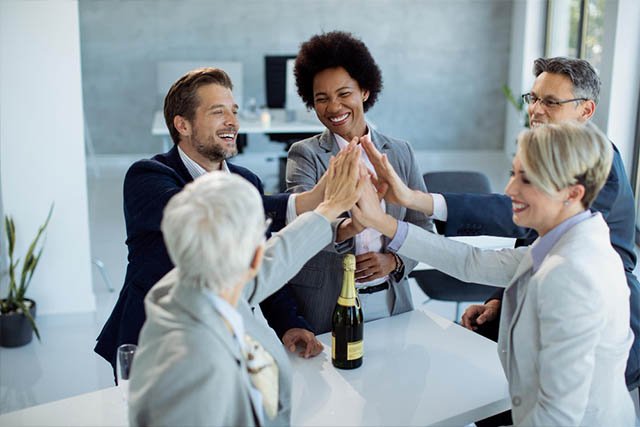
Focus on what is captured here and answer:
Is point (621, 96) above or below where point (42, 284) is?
above

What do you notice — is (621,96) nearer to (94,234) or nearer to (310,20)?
(94,234)

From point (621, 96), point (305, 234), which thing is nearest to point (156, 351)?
point (305, 234)

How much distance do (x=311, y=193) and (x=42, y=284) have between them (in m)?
2.73

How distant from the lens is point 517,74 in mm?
8945

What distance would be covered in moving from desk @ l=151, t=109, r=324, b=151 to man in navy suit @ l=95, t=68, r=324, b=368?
15.1ft

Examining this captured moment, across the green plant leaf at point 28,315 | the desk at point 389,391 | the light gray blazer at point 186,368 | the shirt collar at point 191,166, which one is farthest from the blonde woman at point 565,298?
the green plant leaf at point 28,315

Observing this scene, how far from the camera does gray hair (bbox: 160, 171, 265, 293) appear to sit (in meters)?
1.11

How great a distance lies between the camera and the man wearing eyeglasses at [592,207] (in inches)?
78.1

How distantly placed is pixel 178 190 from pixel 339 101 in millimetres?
695

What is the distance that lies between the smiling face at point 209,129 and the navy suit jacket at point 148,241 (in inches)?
2.5

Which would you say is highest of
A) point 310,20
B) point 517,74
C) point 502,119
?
Result: point 310,20

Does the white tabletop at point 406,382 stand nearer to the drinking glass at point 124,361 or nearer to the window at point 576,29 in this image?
the drinking glass at point 124,361

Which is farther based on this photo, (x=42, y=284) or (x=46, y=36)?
(x=42, y=284)

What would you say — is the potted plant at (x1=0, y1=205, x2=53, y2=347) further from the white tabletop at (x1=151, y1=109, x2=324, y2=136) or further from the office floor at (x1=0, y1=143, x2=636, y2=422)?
the white tabletop at (x1=151, y1=109, x2=324, y2=136)
